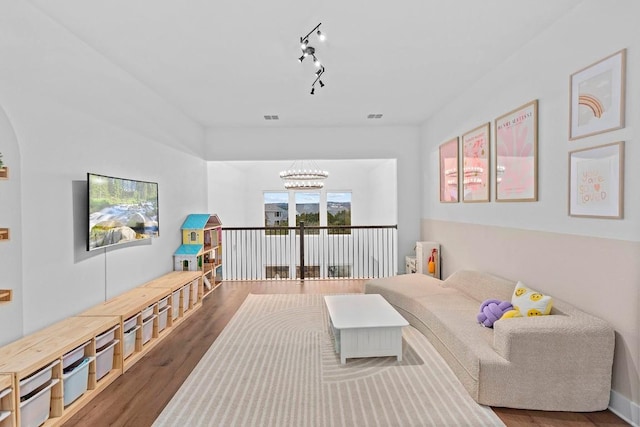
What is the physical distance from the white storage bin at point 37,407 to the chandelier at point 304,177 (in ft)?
20.8

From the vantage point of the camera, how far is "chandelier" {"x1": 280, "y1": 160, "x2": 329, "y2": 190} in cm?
812

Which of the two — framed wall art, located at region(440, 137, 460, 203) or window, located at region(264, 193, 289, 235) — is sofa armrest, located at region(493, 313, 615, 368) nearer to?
framed wall art, located at region(440, 137, 460, 203)

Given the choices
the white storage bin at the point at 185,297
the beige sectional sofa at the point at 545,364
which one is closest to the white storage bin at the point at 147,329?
the white storage bin at the point at 185,297

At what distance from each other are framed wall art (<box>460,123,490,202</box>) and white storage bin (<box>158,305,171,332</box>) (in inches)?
153

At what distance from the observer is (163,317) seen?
385cm

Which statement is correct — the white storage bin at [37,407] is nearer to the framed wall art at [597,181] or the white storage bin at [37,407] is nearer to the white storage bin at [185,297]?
the white storage bin at [185,297]

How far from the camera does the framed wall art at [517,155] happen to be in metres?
3.18

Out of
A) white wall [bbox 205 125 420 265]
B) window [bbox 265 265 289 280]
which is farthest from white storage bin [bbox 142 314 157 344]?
window [bbox 265 265 289 280]

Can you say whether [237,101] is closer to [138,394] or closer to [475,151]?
[475,151]

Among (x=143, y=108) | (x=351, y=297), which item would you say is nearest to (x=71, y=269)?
(x=143, y=108)

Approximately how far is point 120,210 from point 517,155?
13.3 feet

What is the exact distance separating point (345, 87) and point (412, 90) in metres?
0.91

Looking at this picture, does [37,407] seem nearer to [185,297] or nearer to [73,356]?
[73,356]

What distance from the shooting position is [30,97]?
8.44ft
